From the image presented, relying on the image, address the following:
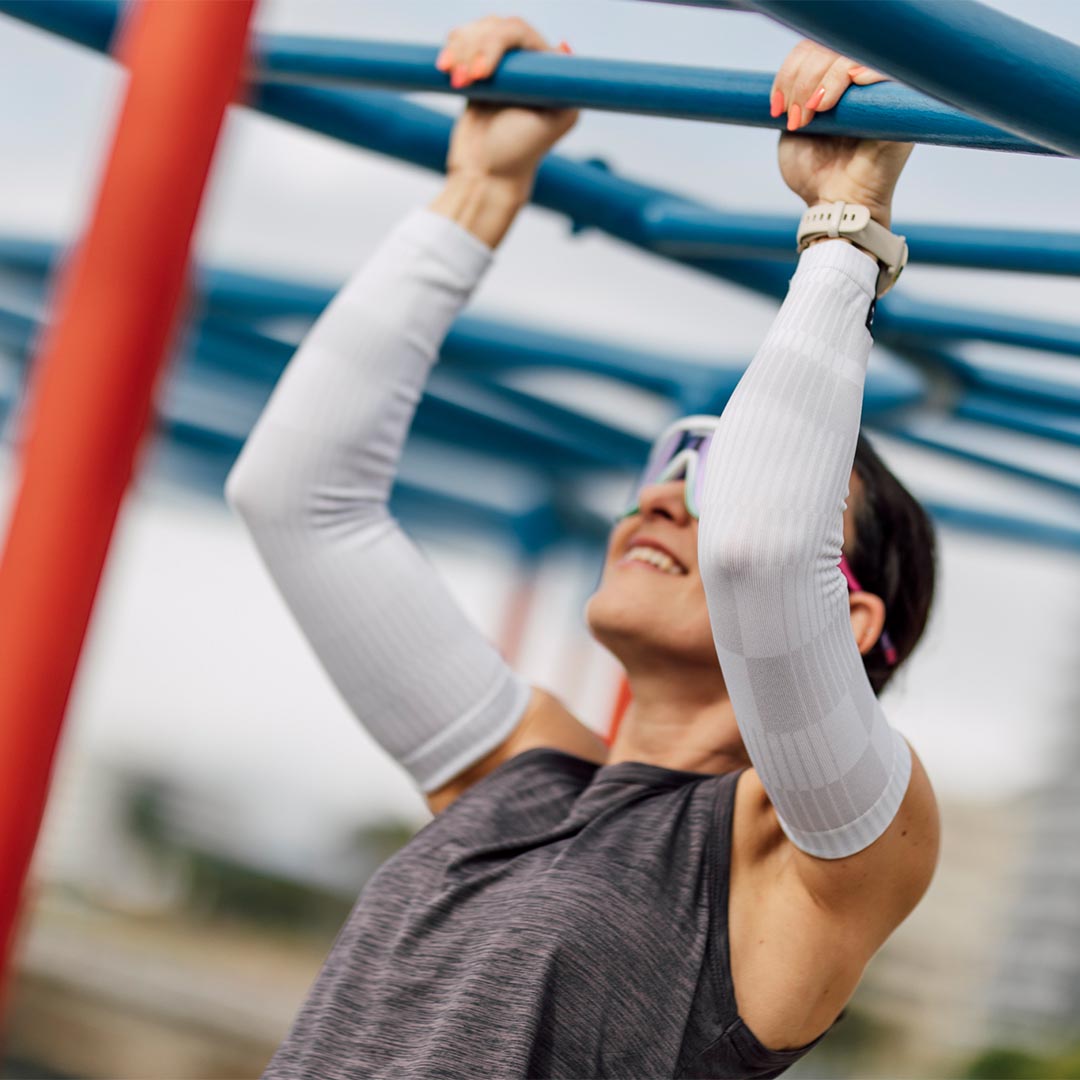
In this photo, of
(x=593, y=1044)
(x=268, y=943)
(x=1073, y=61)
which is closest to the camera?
(x=1073, y=61)

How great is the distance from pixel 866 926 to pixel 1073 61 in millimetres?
842

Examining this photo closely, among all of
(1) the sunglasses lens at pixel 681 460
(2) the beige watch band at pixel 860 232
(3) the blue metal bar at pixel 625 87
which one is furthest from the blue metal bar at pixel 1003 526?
(2) the beige watch band at pixel 860 232

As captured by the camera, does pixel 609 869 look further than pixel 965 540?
No

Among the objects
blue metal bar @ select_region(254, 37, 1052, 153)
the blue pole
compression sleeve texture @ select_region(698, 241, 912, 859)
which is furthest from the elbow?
the blue pole

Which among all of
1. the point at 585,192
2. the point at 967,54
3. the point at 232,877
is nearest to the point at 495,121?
the point at 585,192

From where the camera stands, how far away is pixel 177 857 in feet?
50.5

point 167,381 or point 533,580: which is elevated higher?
point 167,381

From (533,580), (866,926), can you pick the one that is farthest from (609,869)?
(533,580)

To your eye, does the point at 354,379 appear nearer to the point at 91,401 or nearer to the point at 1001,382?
the point at 91,401

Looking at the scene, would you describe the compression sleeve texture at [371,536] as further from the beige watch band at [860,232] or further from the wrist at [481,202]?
the beige watch band at [860,232]

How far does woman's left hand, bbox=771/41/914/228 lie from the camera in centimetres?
155

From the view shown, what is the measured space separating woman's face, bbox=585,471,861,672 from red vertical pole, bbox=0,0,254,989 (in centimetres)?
59

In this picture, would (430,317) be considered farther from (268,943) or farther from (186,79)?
(268,943)

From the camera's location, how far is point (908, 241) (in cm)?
215
